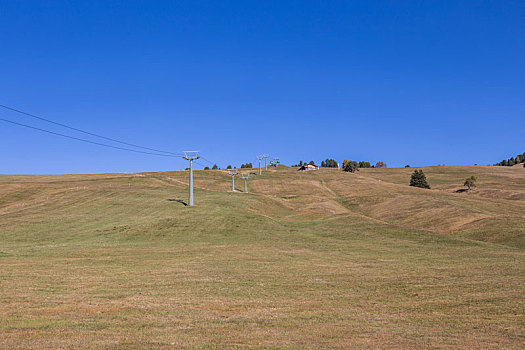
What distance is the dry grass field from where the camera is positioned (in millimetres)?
12789

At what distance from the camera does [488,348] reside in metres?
11.6

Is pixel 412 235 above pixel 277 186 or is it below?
below

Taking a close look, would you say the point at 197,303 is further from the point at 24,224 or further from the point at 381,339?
the point at 24,224

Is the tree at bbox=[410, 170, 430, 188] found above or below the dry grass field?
above

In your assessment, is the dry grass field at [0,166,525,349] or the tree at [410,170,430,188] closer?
the dry grass field at [0,166,525,349]

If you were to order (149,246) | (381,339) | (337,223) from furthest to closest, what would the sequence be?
(337,223), (149,246), (381,339)

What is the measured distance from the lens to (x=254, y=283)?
21.3 metres

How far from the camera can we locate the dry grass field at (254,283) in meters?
12.8

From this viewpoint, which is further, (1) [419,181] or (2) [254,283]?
(1) [419,181]

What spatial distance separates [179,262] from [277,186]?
10407 cm

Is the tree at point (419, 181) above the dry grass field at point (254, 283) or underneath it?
above

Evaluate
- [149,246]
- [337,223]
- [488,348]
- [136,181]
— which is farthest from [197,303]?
[136,181]

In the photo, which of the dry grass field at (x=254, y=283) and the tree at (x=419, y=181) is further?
the tree at (x=419, y=181)

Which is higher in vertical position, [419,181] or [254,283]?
[419,181]
